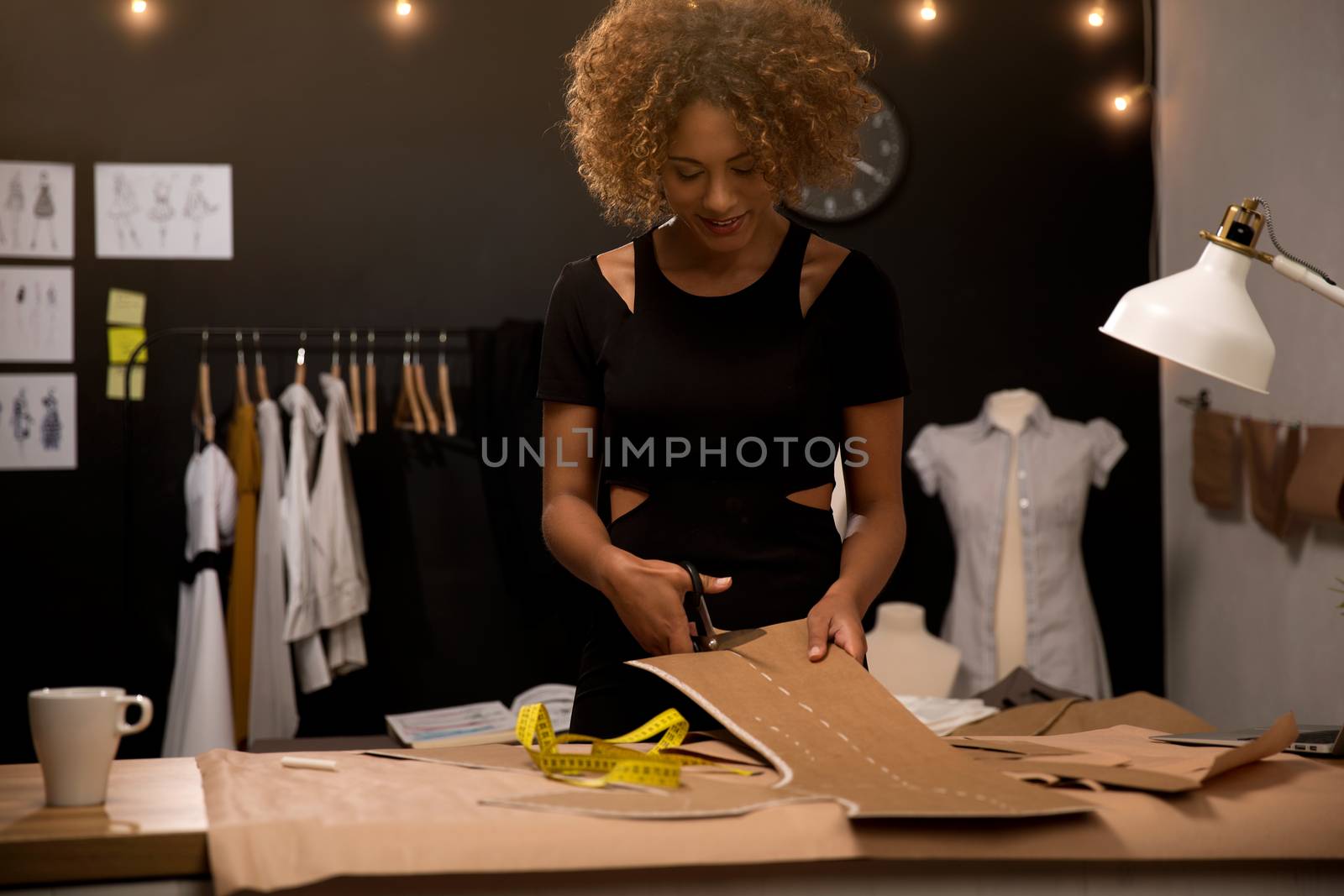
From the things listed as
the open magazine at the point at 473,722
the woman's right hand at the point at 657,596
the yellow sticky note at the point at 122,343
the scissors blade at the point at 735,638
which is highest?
the yellow sticky note at the point at 122,343

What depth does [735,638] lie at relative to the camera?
138cm

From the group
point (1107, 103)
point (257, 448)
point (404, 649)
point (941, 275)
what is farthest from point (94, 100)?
point (1107, 103)

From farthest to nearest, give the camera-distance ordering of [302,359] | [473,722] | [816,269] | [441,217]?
1. [441,217]
2. [302,359]
3. [473,722]
4. [816,269]

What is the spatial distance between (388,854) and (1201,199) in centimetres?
393

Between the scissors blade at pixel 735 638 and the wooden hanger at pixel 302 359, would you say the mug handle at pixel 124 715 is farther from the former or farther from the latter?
the wooden hanger at pixel 302 359

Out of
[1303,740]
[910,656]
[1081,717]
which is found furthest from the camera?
[910,656]

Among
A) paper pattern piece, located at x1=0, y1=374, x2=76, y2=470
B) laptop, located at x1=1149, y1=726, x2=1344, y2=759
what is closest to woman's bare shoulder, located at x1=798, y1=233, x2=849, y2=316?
laptop, located at x1=1149, y1=726, x2=1344, y2=759

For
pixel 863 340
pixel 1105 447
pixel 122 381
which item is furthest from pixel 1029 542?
pixel 122 381

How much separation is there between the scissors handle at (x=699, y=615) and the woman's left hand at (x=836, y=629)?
0.10 m

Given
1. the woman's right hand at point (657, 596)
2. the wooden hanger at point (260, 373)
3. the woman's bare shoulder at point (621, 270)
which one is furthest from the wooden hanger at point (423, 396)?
the woman's right hand at point (657, 596)

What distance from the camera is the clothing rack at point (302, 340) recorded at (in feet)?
13.7

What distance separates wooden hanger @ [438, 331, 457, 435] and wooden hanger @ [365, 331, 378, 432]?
21 cm

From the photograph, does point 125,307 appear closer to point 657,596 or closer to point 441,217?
point 441,217

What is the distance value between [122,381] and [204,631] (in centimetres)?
94
